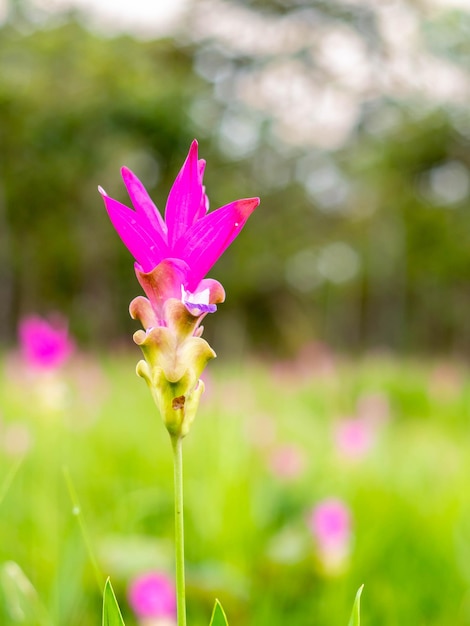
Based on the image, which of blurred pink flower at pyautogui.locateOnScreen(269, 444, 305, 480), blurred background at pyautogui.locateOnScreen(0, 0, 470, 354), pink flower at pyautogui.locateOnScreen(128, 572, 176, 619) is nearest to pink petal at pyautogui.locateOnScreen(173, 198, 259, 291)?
pink flower at pyautogui.locateOnScreen(128, 572, 176, 619)

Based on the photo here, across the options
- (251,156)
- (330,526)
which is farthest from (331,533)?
(251,156)

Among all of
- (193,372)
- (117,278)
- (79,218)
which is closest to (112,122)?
(79,218)

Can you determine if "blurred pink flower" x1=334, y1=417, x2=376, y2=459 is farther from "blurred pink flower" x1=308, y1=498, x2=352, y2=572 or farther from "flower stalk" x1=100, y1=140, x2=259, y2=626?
"flower stalk" x1=100, y1=140, x2=259, y2=626

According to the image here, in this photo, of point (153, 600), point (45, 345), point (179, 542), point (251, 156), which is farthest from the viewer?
point (251, 156)

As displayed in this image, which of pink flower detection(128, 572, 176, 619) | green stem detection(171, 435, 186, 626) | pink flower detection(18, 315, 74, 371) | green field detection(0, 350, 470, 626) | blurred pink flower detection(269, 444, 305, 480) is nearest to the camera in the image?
green stem detection(171, 435, 186, 626)

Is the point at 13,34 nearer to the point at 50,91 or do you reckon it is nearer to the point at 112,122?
the point at 50,91

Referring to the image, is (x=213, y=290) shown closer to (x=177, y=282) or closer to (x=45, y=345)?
(x=177, y=282)
